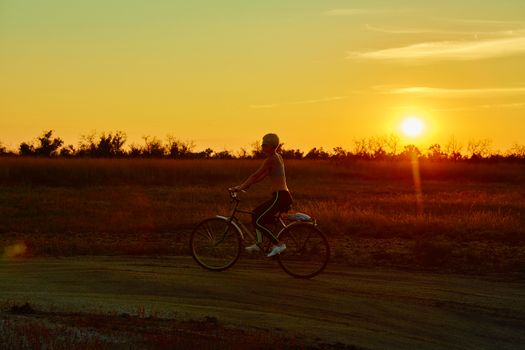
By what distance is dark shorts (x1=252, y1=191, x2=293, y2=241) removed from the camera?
509 inches

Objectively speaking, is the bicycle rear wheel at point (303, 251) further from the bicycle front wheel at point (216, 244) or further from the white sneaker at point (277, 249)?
the bicycle front wheel at point (216, 244)

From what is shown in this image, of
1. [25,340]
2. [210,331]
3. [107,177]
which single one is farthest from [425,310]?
[107,177]

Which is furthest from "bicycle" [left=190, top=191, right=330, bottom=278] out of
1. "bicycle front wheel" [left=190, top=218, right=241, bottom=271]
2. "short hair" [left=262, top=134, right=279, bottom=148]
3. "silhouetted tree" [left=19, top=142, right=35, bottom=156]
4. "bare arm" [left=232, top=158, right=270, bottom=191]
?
"silhouetted tree" [left=19, top=142, right=35, bottom=156]

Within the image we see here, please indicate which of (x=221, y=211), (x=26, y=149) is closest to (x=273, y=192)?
(x=221, y=211)

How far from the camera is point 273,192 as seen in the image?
12.9 m

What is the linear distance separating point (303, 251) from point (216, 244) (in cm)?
143

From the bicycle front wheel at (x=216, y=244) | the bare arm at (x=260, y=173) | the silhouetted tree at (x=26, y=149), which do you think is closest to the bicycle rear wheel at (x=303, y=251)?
the bicycle front wheel at (x=216, y=244)

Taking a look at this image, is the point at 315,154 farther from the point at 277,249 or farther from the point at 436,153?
the point at 277,249

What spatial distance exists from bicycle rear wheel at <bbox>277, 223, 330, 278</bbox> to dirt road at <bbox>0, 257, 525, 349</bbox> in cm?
26

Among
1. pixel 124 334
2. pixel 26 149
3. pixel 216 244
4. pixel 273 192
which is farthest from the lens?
pixel 26 149

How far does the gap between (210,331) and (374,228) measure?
35.4ft

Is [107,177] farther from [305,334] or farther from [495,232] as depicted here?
[305,334]

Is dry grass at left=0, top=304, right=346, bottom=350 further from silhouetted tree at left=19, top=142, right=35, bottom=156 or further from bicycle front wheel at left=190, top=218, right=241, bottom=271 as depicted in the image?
silhouetted tree at left=19, top=142, right=35, bottom=156

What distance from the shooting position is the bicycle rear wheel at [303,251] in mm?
13070
